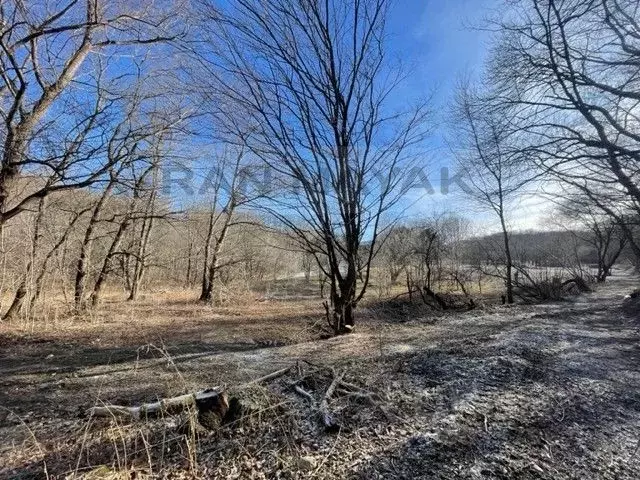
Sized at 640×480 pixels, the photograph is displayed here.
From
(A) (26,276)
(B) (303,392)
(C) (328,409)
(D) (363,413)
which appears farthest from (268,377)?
(A) (26,276)

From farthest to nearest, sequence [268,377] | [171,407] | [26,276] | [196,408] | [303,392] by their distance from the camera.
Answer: [26,276] → [268,377] → [303,392] → [171,407] → [196,408]

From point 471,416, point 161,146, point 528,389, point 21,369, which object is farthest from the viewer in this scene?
point 161,146

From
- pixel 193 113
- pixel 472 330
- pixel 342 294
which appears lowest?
pixel 472 330

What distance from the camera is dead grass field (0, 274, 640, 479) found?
5.73 ft

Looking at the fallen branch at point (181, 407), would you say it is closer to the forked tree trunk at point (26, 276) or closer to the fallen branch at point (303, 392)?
the fallen branch at point (303, 392)

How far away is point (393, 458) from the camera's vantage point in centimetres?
181

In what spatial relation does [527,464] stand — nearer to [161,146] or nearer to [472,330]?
[472,330]

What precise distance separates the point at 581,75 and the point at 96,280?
13336 millimetres

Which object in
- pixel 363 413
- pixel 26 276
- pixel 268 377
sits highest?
pixel 26 276

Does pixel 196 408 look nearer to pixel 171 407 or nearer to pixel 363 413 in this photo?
pixel 171 407

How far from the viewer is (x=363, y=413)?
2.24 metres

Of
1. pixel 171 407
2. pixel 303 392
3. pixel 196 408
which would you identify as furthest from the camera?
pixel 303 392

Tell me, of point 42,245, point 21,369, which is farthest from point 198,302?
point 21,369

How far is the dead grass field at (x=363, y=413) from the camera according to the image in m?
1.75
